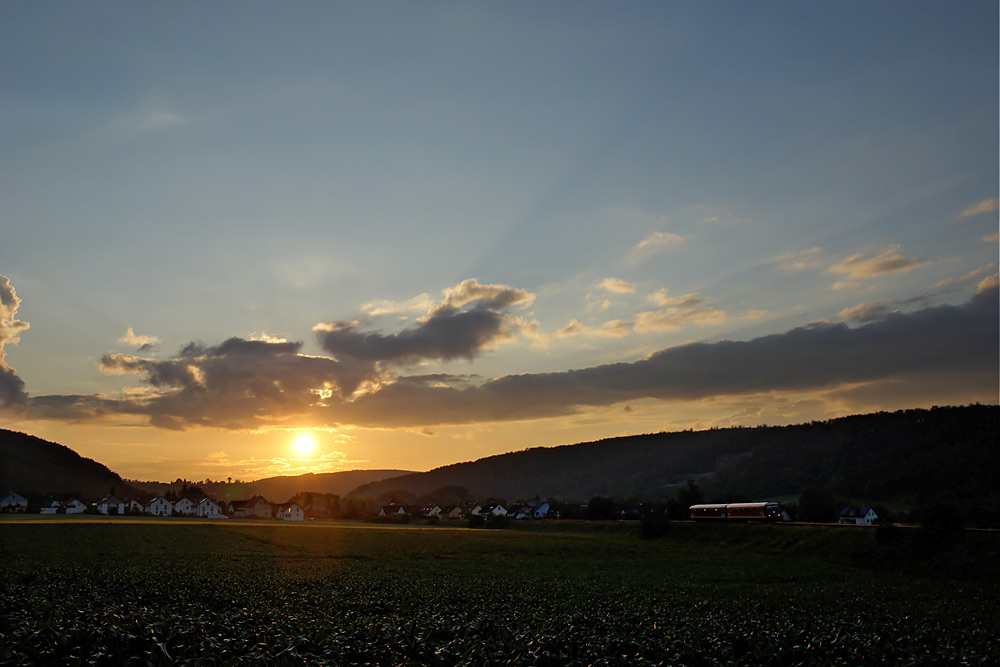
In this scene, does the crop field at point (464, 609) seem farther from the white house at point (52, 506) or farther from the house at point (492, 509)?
the white house at point (52, 506)

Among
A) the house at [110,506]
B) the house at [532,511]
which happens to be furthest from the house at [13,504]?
the house at [532,511]

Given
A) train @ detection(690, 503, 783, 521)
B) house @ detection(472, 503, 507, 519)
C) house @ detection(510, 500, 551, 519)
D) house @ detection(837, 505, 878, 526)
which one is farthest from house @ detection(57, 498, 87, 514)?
house @ detection(837, 505, 878, 526)

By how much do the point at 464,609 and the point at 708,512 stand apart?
8560 cm

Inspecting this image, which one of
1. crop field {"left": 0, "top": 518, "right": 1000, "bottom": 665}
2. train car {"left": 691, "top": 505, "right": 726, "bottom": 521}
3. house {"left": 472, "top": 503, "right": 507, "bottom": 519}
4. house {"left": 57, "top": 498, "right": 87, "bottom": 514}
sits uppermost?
crop field {"left": 0, "top": 518, "right": 1000, "bottom": 665}

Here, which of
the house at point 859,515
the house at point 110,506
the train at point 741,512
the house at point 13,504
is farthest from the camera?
the house at point 110,506

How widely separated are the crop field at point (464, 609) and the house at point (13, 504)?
481ft

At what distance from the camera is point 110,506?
185375 mm

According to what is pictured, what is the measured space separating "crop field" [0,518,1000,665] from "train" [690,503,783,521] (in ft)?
96.9

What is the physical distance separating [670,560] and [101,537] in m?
64.2

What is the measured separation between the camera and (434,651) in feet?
58.7

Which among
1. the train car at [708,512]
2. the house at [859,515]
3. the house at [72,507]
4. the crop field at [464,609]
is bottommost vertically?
the house at [859,515]

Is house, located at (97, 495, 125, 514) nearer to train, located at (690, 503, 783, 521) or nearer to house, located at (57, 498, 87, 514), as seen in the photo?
house, located at (57, 498, 87, 514)

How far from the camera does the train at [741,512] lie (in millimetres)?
92875

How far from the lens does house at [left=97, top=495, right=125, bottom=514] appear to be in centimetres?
18235
